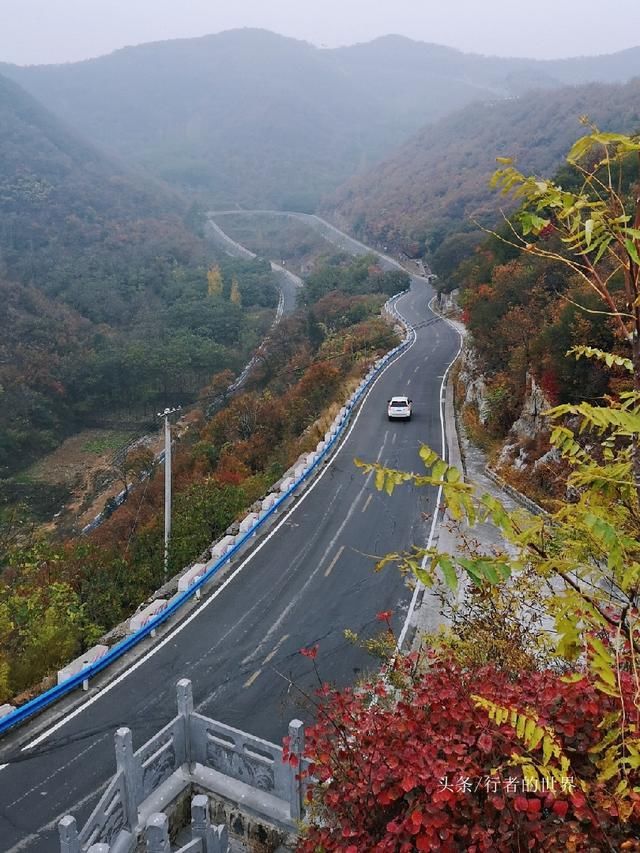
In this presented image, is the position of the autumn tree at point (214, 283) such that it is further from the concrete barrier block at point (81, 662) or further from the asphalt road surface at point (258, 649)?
the concrete barrier block at point (81, 662)

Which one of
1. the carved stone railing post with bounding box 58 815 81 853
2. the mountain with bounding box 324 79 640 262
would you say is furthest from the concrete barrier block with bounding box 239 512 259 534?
the mountain with bounding box 324 79 640 262

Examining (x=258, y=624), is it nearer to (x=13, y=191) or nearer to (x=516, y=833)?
(x=516, y=833)

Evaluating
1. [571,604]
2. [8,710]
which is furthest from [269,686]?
[571,604]

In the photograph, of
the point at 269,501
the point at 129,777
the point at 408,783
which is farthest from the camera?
the point at 269,501

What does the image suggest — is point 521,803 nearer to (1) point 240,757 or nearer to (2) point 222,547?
(1) point 240,757

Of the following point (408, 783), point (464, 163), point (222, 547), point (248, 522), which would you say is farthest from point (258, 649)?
point (464, 163)

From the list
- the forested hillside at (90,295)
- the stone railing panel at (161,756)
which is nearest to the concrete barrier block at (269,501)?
the stone railing panel at (161,756)

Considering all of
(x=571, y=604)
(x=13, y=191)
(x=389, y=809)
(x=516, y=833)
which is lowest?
(x=389, y=809)

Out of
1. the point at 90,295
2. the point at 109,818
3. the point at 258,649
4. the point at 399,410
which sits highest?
the point at 109,818
